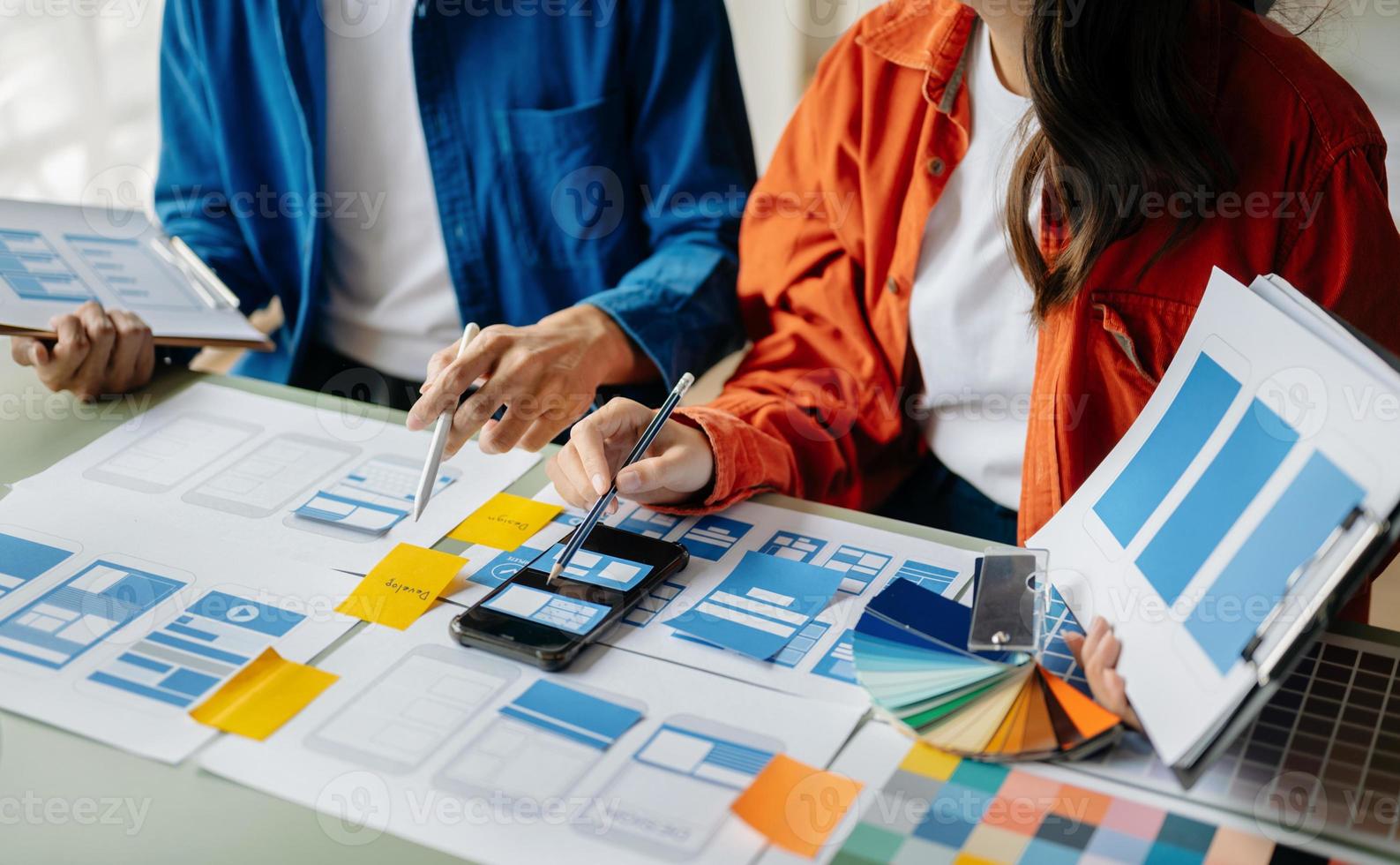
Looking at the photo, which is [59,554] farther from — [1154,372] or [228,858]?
[1154,372]

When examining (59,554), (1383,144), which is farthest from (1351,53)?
(59,554)

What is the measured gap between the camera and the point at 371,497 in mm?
1062

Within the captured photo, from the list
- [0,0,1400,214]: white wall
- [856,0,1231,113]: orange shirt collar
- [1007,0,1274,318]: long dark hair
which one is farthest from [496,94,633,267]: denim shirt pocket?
[0,0,1400,214]: white wall

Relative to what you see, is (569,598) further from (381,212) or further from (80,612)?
(381,212)

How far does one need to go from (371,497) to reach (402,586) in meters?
0.16

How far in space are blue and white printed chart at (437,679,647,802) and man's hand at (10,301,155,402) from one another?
27.1 inches

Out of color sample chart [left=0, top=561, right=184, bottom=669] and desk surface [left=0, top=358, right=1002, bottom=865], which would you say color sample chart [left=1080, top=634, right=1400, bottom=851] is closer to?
desk surface [left=0, top=358, right=1002, bottom=865]

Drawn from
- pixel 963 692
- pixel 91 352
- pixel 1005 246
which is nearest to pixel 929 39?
pixel 1005 246

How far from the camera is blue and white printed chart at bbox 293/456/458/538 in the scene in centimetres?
103

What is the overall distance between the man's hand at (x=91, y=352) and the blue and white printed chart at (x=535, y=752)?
0.56 metres

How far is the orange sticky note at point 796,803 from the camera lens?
689mm

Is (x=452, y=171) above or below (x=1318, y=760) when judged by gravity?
above

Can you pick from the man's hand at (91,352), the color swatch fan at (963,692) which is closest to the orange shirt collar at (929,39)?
the color swatch fan at (963,692)

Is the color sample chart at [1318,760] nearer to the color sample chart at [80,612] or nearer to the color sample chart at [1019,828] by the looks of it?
the color sample chart at [1019,828]
